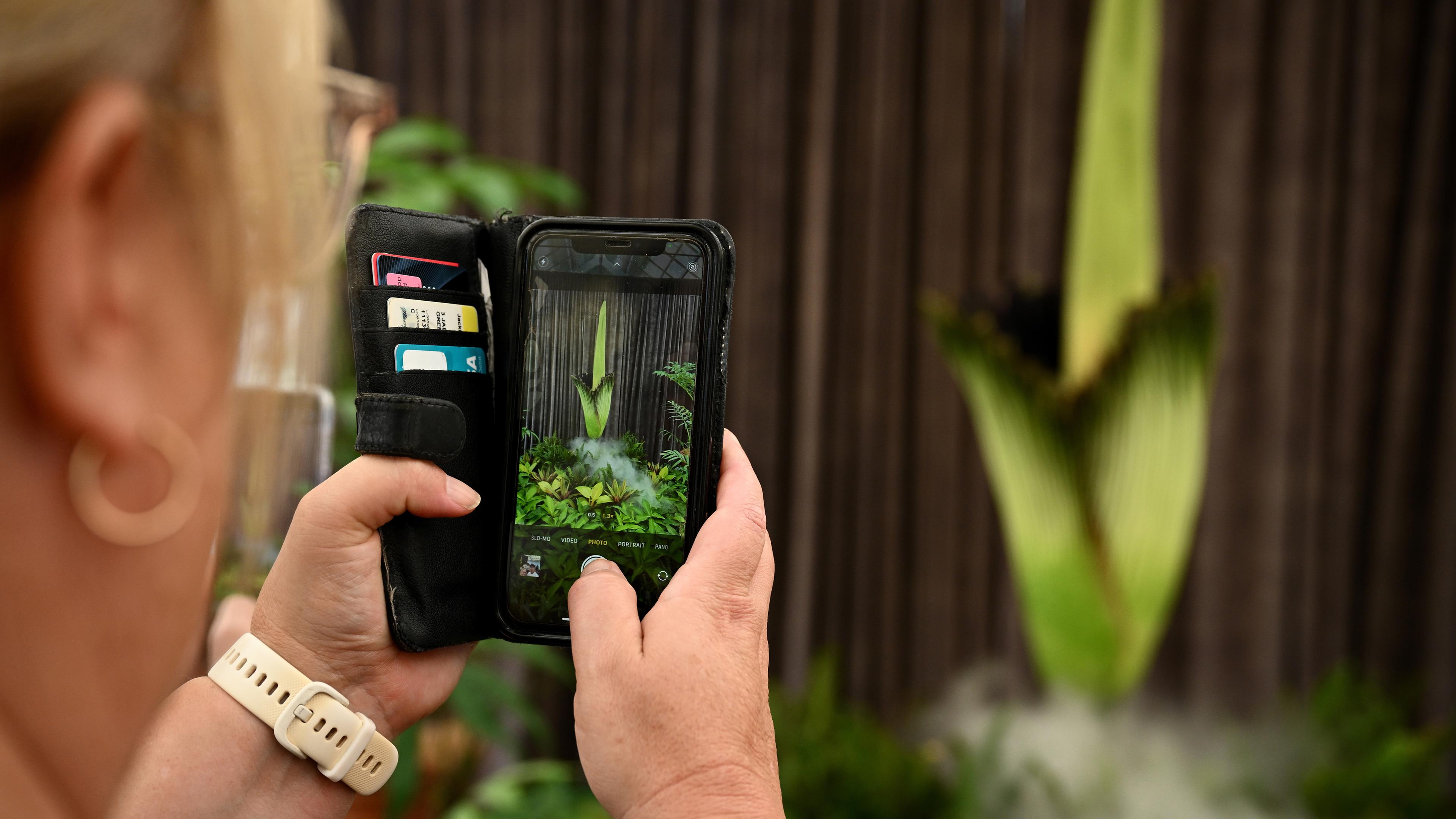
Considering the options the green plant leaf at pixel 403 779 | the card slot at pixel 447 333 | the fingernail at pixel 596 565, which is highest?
the card slot at pixel 447 333

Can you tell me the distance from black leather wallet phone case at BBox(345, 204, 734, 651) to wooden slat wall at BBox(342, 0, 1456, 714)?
3.37ft

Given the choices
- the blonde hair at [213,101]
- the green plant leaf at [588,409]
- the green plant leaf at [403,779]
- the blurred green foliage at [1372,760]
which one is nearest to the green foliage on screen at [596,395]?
the green plant leaf at [588,409]

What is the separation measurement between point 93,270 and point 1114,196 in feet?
4.45

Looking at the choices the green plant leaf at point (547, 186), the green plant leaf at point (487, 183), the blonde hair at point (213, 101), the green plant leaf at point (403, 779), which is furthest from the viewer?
the green plant leaf at point (547, 186)

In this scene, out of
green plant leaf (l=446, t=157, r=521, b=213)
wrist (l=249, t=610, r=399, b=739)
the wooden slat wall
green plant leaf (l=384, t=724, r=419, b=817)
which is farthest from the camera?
the wooden slat wall

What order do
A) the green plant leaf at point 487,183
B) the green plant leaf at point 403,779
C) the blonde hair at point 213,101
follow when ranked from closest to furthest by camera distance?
the blonde hair at point 213,101 → the green plant leaf at point 403,779 → the green plant leaf at point 487,183

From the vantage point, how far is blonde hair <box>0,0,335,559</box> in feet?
0.71

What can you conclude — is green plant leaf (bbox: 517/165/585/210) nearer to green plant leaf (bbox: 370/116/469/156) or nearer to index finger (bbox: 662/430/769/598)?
green plant leaf (bbox: 370/116/469/156)

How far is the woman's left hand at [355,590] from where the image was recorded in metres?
0.44

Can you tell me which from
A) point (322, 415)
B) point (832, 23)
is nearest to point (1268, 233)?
point (832, 23)

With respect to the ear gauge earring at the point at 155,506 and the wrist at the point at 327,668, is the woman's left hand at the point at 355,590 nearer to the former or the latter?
the wrist at the point at 327,668

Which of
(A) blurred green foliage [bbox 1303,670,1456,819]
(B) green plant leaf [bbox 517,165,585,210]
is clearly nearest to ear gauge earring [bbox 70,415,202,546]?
(B) green plant leaf [bbox 517,165,585,210]

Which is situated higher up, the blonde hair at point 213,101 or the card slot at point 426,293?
the blonde hair at point 213,101

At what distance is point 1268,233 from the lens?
1.52 meters
